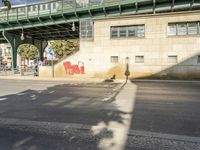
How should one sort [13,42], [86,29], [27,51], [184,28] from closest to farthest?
[184,28]
[86,29]
[13,42]
[27,51]

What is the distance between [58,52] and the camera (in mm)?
57812

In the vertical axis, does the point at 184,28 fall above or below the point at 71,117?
above

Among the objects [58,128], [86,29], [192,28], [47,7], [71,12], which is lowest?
[58,128]

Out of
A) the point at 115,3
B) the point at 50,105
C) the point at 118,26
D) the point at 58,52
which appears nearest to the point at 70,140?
the point at 50,105

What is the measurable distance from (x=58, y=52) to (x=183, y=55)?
40.3 metres

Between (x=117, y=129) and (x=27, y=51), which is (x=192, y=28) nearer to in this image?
(x=117, y=129)

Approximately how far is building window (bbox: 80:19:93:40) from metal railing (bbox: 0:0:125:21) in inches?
71.3

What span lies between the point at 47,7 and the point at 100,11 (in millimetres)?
8201

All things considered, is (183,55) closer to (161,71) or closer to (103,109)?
(161,71)

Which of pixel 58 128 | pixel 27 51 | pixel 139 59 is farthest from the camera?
pixel 27 51

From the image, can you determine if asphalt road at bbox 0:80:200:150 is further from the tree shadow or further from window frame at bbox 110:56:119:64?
window frame at bbox 110:56:119:64

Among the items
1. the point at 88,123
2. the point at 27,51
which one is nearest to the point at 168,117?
the point at 88,123

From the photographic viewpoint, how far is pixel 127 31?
23969 millimetres

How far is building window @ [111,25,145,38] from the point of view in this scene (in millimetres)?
23500
